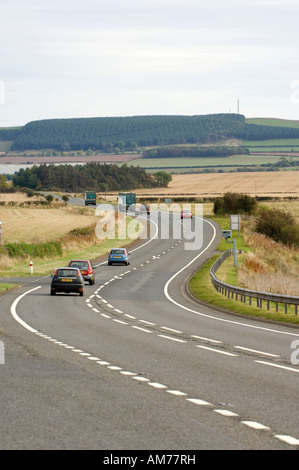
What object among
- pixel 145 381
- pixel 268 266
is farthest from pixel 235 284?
pixel 145 381

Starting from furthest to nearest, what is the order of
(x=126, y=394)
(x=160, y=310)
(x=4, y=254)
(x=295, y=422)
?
(x=4, y=254)
(x=160, y=310)
(x=126, y=394)
(x=295, y=422)

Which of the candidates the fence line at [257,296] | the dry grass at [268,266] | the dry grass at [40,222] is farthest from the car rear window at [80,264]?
the dry grass at [40,222]

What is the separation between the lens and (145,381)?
12938 mm

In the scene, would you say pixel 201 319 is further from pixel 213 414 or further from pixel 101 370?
pixel 213 414

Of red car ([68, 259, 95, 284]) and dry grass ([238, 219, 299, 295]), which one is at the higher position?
red car ([68, 259, 95, 284])

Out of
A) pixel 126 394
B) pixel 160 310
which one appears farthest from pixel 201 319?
pixel 126 394

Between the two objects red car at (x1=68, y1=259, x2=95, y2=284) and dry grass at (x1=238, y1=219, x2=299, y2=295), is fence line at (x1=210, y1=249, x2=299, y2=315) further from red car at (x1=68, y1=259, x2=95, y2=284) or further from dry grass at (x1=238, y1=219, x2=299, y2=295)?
red car at (x1=68, y1=259, x2=95, y2=284)

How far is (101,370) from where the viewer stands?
1411 cm

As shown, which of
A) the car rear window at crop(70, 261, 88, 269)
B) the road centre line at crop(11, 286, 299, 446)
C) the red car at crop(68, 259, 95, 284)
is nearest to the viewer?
the road centre line at crop(11, 286, 299, 446)

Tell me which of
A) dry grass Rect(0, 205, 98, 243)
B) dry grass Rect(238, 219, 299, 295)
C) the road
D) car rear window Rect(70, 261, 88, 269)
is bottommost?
dry grass Rect(238, 219, 299, 295)

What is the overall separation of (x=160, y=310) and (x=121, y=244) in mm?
47827

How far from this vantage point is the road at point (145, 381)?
885 cm

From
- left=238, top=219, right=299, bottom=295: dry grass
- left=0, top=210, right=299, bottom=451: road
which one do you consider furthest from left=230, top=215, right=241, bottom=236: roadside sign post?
left=0, top=210, right=299, bottom=451: road

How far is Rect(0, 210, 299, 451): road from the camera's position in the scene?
29.0 feet
